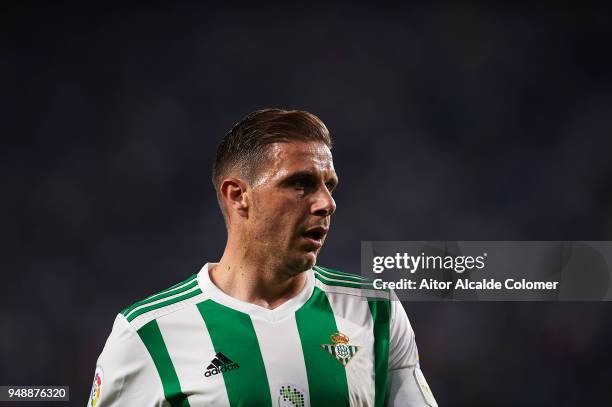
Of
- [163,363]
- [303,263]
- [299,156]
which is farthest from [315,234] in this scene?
[163,363]

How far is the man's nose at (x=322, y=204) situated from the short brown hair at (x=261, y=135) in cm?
17

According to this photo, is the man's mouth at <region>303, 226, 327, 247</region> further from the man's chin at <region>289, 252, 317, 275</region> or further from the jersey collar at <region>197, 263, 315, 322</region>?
the jersey collar at <region>197, 263, 315, 322</region>

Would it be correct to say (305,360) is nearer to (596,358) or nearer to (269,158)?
(269,158)

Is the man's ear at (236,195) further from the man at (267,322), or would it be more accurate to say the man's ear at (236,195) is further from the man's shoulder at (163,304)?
the man's shoulder at (163,304)

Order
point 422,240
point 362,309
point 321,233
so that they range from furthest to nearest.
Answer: point 422,240
point 362,309
point 321,233

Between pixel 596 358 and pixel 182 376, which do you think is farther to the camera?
pixel 596 358

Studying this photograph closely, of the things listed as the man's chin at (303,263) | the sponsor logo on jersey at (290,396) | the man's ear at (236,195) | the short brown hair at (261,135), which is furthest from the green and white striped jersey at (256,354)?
the short brown hair at (261,135)

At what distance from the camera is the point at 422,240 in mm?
5109

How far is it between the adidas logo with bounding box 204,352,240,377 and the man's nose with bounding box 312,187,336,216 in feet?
1.63

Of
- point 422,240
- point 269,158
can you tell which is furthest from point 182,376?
point 422,240

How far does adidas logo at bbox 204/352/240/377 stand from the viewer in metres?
2.24

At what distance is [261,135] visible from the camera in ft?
7.47

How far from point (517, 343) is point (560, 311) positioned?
360 millimetres

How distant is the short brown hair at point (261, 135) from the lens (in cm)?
226
